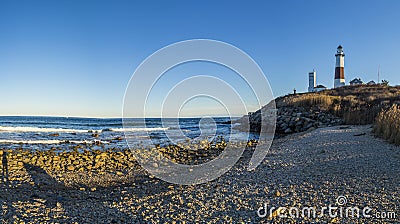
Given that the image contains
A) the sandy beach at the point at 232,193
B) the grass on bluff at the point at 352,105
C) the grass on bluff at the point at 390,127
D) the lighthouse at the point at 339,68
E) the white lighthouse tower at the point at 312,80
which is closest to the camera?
the sandy beach at the point at 232,193

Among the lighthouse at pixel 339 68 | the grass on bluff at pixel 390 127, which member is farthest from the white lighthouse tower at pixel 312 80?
the grass on bluff at pixel 390 127

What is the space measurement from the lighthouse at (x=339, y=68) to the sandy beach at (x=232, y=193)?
2996 centimetres

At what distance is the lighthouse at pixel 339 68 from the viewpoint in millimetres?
33562

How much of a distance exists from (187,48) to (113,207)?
111 inches

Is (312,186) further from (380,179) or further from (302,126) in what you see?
(302,126)

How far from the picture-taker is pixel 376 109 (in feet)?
48.3

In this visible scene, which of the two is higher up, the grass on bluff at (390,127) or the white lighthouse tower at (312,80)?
the white lighthouse tower at (312,80)

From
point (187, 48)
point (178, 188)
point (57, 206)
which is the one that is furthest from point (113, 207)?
point (187, 48)

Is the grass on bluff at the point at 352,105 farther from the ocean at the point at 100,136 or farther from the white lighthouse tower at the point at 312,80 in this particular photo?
the white lighthouse tower at the point at 312,80

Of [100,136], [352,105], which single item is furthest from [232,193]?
[352,105]

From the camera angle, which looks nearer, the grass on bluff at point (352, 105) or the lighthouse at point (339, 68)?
the grass on bluff at point (352, 105)

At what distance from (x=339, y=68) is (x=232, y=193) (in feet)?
114

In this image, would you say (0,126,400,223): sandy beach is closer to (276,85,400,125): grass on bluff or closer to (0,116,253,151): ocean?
(0,116,253,151): ocean

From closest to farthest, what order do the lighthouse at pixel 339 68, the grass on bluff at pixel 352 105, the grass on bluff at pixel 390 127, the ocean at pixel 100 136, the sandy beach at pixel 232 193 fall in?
the sandy beach at pixel 232 193
the grass on bluff at pixel 390 127
the ocean at pixel 100 136
the grass on bluff at pixel 352 105
the lighthouse at pixel 339 68
